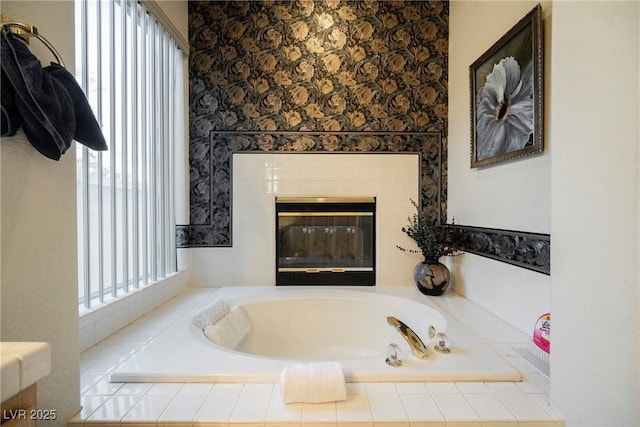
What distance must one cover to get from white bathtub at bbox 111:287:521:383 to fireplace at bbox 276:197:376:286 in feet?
0.56

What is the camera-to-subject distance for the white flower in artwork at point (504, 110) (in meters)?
1.46

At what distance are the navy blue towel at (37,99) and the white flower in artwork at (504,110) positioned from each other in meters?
1.75

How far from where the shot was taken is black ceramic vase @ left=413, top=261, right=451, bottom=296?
2057mm

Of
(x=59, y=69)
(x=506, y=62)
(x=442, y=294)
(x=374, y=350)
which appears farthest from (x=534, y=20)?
(x=374, y=350)

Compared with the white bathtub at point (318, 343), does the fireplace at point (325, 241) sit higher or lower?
higher

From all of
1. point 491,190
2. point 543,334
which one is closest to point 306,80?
point 491,190

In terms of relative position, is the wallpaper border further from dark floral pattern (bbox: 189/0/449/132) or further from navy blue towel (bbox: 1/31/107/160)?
navy blue towel (bbox: 1/31/107/160)

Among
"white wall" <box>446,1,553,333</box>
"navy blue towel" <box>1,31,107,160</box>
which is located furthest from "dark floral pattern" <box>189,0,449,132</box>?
"navy blue towel" <box>1,31,107,160</box>

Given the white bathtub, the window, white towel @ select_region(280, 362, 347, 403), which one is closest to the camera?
white towel @ select_region(280, 362, 347, 403)

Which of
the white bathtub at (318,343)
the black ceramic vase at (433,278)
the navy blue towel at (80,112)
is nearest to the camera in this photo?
the navy blue towel at (80,112)

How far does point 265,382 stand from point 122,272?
1072 millimetres

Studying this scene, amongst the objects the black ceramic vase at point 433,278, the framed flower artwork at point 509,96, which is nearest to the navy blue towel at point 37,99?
the framed flower artwork at point 509,96

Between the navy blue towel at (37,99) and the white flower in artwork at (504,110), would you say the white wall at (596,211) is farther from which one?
the navy blue towel at (37,99)

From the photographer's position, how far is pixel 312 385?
0.97 meters
